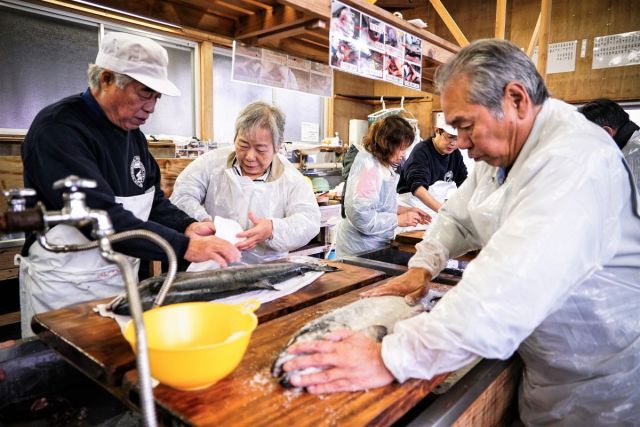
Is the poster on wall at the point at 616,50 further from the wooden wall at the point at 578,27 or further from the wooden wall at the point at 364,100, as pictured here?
the wooden wall at the point at 364,100

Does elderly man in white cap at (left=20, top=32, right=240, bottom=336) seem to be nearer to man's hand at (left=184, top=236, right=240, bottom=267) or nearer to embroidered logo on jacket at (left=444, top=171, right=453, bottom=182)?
man's hand at (left=184, top=236, right=240, bottom=267)

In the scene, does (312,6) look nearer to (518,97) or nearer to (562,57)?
(518,97)

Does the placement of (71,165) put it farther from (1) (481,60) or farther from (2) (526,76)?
(2) (526,76)

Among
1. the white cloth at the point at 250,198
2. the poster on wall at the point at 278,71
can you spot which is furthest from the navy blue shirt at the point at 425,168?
the white cloth at the point at 250,198

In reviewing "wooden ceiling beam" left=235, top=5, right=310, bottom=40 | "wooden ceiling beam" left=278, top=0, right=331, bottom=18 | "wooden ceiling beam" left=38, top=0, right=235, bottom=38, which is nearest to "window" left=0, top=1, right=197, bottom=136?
"wooden ceiling beam" left=38, top=0, right=235, bottom=38

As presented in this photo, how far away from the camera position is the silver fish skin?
4.03ft

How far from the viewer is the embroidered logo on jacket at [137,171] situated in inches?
92.2

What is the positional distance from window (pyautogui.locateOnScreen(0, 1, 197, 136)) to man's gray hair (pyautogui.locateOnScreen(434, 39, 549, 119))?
5.06 meters

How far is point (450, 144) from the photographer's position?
171 inches

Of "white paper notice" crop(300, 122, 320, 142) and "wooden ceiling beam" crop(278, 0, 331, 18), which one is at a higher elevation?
"wooden ceiling beam" crop(278, 0, 331, 18)

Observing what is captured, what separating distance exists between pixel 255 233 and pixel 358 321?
113 centimetres

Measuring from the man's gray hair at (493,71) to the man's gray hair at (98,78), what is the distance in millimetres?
1535

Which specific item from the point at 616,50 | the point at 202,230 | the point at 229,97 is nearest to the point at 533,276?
the point at 202,230

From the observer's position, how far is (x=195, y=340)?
45.6 inches
